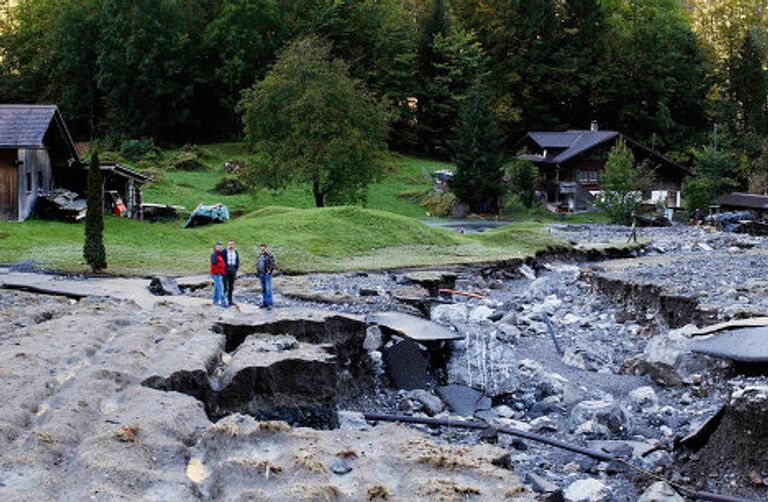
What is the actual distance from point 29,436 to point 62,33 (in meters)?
74.1

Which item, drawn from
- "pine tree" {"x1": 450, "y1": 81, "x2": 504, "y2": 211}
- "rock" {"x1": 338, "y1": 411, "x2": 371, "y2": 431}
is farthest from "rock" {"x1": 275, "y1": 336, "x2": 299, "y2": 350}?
"pine tree" {"x1": 450, "y1": 81, "x2": 504, "y2": 211}

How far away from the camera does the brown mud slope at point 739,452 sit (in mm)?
10531

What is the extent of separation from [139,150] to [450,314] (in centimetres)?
5242

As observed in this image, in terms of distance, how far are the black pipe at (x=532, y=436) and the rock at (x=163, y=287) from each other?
424 inches

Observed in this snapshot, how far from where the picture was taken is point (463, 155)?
5922 centimetres

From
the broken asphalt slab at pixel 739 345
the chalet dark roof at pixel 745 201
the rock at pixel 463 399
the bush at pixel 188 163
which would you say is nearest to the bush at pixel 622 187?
the chalet dark roof at pixel 745 201

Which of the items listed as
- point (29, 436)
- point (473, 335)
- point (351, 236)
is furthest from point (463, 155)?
point (29, 436)

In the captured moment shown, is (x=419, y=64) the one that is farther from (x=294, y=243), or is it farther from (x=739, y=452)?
(x=739, y=452)

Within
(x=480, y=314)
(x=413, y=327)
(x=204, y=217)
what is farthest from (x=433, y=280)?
(x=204, y=217)

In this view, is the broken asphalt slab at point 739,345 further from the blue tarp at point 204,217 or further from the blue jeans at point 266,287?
the blue tarp at point 204,217

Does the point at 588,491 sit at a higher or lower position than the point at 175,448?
lower

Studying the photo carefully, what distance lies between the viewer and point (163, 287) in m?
23.0

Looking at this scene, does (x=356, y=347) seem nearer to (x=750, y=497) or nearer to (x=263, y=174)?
(x=750, y=497)

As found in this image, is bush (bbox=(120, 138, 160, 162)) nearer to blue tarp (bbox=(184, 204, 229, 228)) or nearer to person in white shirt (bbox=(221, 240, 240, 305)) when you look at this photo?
blue tarp (bbox=(184, 204, 229, 228))
